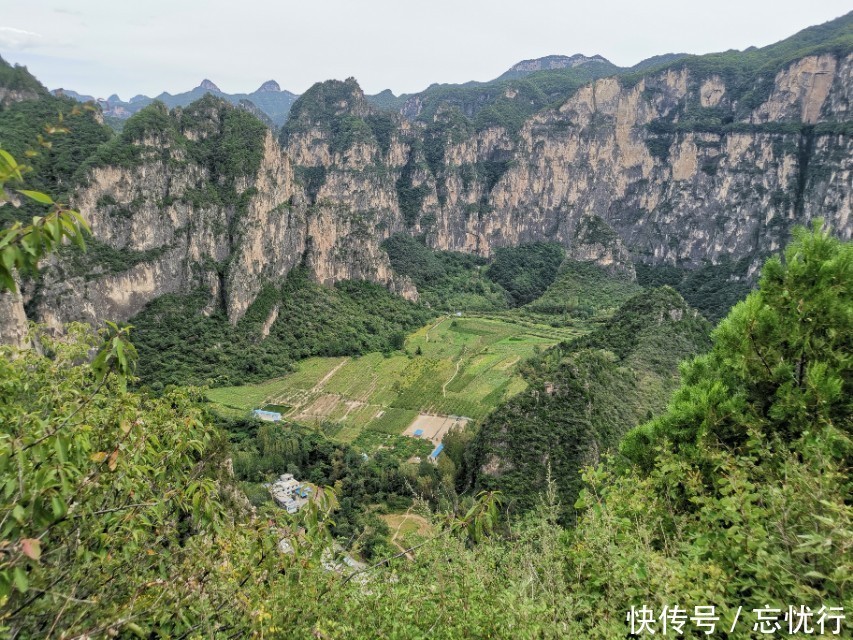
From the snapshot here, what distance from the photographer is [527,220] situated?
119m

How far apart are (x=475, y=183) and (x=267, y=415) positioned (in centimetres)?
8802

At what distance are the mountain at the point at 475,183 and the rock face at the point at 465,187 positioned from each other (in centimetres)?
27

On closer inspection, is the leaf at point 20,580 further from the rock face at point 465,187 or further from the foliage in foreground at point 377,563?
the rock face at point 465,187

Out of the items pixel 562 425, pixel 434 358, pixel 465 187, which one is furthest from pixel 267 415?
pixel 465 187

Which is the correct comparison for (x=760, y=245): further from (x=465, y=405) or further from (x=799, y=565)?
(x=799, y=565)

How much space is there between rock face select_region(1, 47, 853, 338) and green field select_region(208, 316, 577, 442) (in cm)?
1429

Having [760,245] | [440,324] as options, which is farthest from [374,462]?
[760,245]

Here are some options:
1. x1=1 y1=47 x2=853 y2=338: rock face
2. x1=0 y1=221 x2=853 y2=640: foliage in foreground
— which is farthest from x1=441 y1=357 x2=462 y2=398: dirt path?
x1=0 y1=221 x2=853 y2=640: foliage in foreground

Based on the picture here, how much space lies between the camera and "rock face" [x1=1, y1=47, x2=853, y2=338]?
187 feet

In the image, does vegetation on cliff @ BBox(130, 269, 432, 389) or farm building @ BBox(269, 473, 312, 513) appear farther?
vegetation on cliff @ BBox(130, 269, 432, 389)

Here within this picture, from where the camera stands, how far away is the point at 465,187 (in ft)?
394

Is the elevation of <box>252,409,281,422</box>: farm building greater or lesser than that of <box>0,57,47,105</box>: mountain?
lesser

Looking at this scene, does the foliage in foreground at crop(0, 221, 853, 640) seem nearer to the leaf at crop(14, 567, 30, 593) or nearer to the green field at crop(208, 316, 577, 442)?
the leaf at crop(14, 567, 30, 593)

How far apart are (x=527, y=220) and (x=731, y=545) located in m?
119
